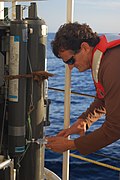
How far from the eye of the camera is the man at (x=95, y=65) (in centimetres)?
153

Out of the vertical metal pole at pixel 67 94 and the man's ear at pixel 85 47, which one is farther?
the vertical metal pole at pixel 67 94

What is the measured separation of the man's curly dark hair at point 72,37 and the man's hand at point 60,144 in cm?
38

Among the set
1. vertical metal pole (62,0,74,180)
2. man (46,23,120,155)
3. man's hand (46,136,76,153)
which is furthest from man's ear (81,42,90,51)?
man's hand (46,136,76,153)

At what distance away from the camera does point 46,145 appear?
73.5 inches

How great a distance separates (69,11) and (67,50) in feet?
0.93

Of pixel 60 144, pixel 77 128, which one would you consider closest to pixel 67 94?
pixel 77 128

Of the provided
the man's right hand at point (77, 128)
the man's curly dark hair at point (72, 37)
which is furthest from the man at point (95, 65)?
the man's right hand at point (77, 128)

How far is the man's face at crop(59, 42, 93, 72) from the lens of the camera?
5.46 feet

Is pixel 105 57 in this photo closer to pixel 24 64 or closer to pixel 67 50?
pixel 67 50

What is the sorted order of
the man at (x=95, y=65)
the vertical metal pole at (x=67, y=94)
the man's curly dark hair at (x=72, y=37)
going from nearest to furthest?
the man at (x=95, y=65)
the man's curly dark hair at (x=72, y=37)
the vertical metal pole at (x=67, y=94)

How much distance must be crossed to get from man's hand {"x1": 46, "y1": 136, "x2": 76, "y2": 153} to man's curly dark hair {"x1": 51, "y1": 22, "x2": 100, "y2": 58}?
38 centimetres

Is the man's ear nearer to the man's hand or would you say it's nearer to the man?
the man

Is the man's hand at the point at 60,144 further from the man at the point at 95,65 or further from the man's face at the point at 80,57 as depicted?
the man's face at the point at 80,57

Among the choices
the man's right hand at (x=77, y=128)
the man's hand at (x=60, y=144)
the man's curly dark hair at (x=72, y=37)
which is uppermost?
the man's curly dark hair at (x=72, y=37)
